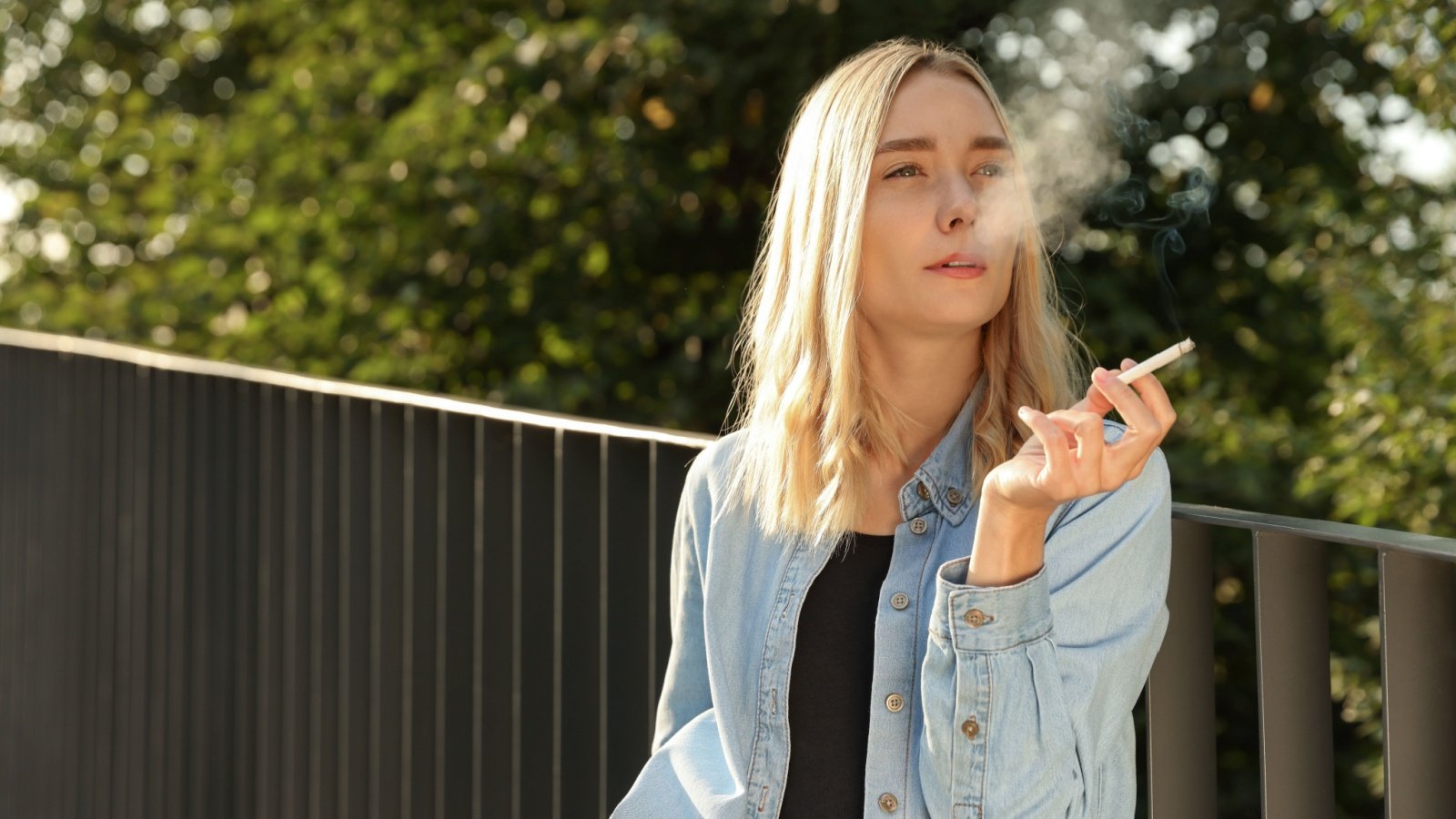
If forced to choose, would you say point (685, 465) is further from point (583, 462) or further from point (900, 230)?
point (900, 230)

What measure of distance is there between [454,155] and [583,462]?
4.26 metres

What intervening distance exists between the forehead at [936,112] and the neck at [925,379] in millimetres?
262

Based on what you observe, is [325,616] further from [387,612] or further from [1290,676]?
[1290,676]

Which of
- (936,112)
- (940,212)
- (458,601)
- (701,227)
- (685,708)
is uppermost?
(701,227)

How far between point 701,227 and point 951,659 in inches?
220

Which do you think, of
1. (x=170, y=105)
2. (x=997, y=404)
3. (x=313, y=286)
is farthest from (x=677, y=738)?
(x=170, y=105)

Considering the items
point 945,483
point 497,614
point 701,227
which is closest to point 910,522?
point 945,483

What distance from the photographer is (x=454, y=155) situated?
6926 mm

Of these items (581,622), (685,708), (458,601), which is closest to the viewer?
(685,708)

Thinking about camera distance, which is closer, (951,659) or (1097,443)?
(1097,443)

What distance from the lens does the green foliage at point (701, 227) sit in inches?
186

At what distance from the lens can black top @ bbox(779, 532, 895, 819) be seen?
202 centimetres

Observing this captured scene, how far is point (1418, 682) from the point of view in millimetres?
1610

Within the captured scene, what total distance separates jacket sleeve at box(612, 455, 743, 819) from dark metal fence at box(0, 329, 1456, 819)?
0.94 feet
